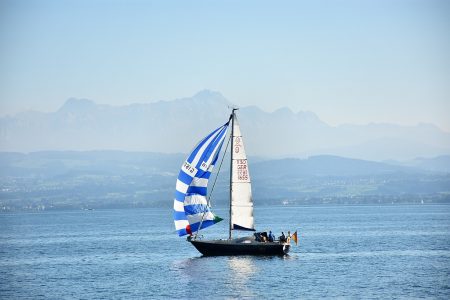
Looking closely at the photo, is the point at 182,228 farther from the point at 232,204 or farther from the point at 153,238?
the point at 153,238

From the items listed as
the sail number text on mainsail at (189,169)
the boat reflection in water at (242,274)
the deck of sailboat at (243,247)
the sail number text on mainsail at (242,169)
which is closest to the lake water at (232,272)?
the boat reflection in water at (242,274)

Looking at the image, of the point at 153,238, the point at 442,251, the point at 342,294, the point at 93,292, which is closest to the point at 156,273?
the point at 93,292

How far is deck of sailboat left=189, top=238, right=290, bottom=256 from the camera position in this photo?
289 ft

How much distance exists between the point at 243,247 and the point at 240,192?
227 inches

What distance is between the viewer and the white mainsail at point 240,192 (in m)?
89.1

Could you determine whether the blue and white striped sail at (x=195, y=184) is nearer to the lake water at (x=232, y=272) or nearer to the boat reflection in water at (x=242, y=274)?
the lake water at (x=232, y=272)

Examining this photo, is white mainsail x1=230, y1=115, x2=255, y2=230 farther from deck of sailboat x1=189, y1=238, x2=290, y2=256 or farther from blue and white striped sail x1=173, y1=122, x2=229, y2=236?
blue and white striped sail x1=173, y1=122, x2=229, y2=236

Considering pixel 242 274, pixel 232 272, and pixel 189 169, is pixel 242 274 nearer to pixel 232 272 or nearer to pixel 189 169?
pixel 232 272

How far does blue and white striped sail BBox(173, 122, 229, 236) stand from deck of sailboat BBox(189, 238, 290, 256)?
2.53 m

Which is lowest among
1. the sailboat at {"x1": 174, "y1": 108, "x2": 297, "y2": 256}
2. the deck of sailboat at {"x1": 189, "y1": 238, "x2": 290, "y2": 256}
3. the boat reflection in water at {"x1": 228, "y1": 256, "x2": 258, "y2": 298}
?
the boat reflection in water at {"x1": 228, "y1": 256, "x2": 258, "y2": 298}

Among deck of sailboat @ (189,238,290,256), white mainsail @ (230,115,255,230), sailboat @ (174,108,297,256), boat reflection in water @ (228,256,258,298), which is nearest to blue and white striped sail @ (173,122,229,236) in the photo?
sailboat @ (174,108,297,256)

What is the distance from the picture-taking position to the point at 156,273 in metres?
83.5

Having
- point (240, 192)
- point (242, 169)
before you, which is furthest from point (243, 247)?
point (242, 169)

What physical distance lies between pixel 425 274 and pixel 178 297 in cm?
2390
